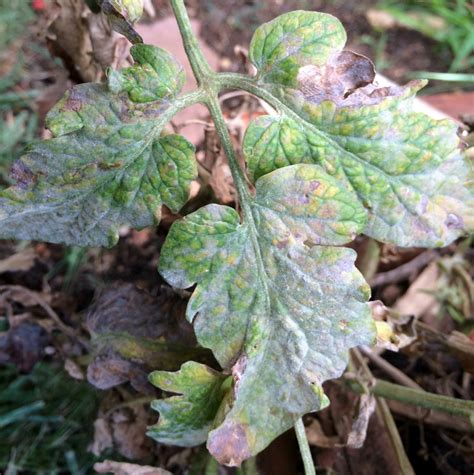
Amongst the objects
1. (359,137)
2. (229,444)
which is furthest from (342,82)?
(229,444)

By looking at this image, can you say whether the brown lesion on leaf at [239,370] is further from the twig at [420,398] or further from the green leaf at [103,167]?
the twig at [420,398]

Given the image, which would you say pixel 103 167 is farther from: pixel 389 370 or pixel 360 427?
pixel 389 370

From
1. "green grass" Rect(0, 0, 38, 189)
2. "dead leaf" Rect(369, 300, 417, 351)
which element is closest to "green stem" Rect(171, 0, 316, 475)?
"dead leaf" Rect(369, 300, 417, 351)

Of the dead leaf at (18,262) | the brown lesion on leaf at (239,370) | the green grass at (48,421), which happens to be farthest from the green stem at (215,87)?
the green grass at (48,421)

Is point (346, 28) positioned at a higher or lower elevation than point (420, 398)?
→ higher

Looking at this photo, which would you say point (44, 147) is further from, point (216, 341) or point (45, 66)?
point (45, 66)

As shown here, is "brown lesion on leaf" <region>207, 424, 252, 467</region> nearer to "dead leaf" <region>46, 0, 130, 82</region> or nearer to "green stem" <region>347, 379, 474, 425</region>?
"green stem" <region>347, 379, 474, 425</region>
